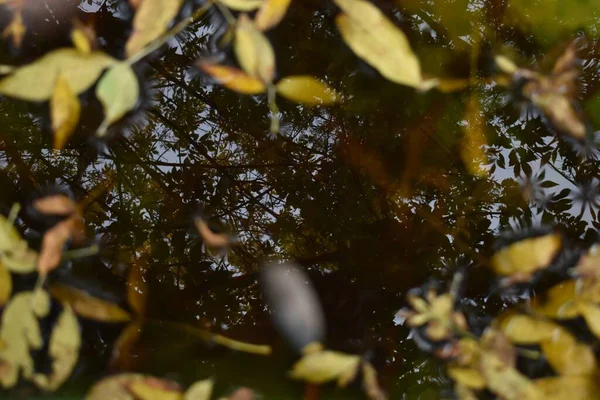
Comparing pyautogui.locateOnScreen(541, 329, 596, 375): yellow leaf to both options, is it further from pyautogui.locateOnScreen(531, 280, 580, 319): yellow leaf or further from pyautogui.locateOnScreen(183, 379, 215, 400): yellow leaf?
pyautogui.locateOnScreen(183, 379, 215, 400): yellow leaf

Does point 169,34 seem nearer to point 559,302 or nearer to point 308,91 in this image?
point 308,91

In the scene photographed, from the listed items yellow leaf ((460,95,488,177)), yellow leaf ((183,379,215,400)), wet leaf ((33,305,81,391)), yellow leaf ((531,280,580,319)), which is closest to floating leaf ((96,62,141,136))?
wet leaf ((33,305,81,391))

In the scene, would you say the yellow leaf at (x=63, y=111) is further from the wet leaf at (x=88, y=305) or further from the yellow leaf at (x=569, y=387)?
the yellow leaf at (x=569, y=387)

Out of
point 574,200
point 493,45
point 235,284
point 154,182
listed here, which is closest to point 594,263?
point 574,200

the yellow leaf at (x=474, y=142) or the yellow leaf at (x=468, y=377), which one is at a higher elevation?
the yellow leaf at (x=474, y=142)

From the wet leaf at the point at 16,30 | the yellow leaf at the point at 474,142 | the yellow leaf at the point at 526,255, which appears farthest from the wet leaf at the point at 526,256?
the wet leaf at the point at 16,30

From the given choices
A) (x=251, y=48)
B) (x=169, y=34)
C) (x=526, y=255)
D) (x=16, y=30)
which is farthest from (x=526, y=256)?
(x=16, y=30)
